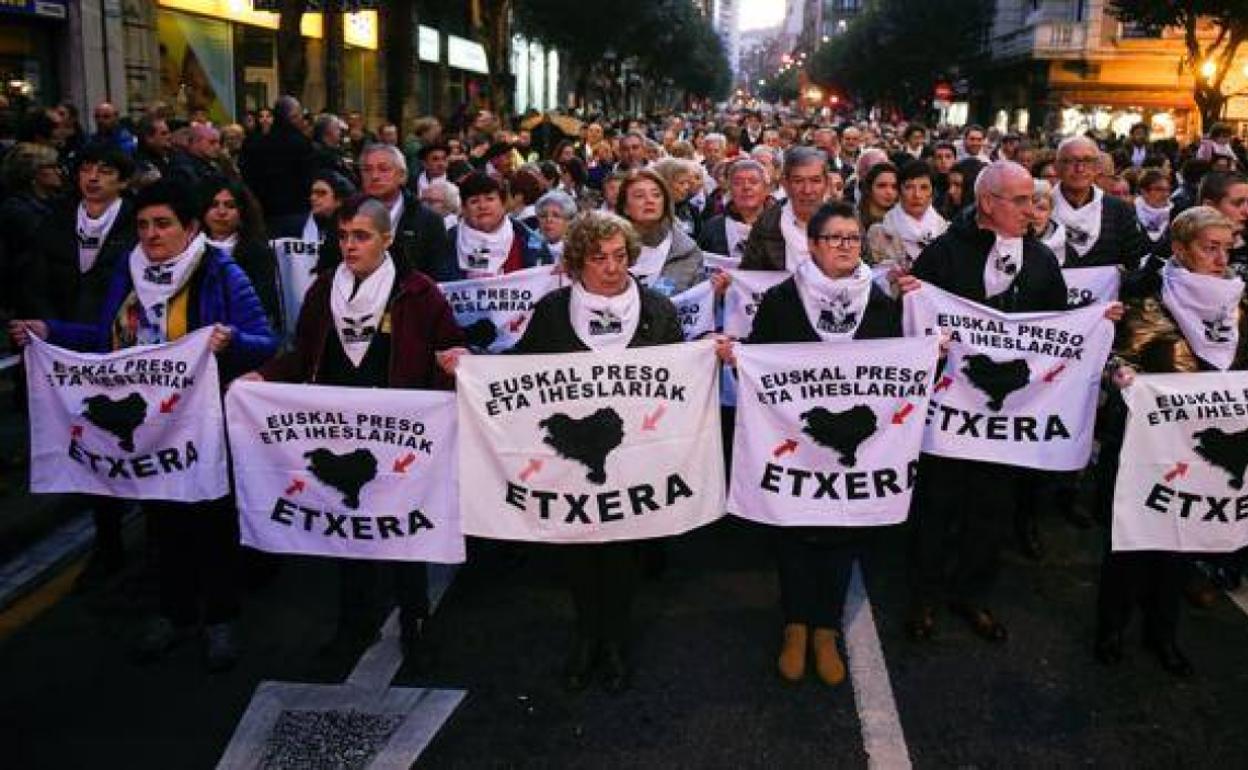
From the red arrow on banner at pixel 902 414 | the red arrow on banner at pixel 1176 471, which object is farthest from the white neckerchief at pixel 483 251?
the red arrow on banner at pixel 1176 471

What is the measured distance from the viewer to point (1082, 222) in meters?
7.22

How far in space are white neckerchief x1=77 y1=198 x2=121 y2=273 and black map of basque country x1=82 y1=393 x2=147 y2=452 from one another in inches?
63.9

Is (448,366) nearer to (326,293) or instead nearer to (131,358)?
(326,293)

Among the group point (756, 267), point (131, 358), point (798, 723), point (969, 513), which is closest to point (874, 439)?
point (969, 513)

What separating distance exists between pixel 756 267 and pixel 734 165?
1307 millimetres

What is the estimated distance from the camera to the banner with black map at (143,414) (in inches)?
182

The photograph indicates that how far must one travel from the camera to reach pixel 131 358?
4664 millimetres

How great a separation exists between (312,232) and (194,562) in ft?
9.44

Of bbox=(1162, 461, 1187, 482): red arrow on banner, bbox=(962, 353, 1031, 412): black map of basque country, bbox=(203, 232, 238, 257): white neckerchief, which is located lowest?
bbox=(1162, 461, 1187, 482): red arrow on banner

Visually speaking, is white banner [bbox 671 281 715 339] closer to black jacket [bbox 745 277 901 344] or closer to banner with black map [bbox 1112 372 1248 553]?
black jacket [bbox 745 277 901 344]

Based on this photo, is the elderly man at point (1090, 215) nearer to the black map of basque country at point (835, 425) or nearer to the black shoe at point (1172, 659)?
the black shoe at point (1172, 659)

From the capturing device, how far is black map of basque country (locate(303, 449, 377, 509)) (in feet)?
14.7

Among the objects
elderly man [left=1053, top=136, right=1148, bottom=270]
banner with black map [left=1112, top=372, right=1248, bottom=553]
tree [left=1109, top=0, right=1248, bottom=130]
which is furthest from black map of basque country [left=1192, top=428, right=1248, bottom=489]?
tree [left=1109, top=0, right=1248, bottom=130]

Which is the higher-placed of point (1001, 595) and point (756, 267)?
point (756, 267)
